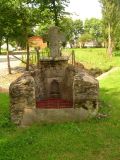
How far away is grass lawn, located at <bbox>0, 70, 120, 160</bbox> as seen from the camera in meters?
8.61

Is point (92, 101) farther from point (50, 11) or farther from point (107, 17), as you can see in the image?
point (107, 17)

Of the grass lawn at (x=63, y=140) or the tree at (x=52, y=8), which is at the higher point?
the tree at (x=52, y=8)

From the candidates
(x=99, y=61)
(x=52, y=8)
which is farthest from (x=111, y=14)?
(x=52, y=8)

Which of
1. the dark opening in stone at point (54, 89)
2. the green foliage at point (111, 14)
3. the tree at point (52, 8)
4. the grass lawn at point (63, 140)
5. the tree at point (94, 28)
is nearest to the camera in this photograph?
the grass lawn at point (63, 140)

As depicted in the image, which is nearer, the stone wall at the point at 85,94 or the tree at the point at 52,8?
the stone wall at the point at 85,94

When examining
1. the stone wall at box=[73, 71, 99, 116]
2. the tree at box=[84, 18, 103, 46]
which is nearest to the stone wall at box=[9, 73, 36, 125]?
the stone wall at box=[73, 71, 99, 116]

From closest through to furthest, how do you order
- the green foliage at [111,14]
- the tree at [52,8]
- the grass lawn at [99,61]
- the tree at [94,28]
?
the tree at [52,8], the grass lawn at [99,61], the green foliage at [111,14], the tree at [94,28]

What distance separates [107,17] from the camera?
47219 millimetres

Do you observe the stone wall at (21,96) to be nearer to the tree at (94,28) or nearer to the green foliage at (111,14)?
the green foliage at (111,14)

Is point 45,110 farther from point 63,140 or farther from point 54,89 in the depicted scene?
point 54,89

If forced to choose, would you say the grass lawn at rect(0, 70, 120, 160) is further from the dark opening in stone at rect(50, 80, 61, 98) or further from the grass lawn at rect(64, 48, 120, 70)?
the grass lawn at rect(64, 48, 120, 70)

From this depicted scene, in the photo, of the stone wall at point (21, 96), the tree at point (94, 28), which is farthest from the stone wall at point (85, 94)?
the tree at point (94, 28)

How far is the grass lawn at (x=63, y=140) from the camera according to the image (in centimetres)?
861

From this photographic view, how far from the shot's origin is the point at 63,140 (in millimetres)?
9648
